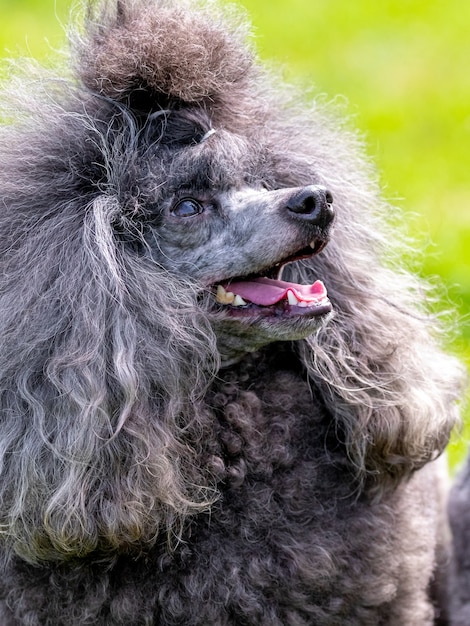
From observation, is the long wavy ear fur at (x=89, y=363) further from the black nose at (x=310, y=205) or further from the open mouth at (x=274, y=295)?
the black nose at (x=310, y=205)

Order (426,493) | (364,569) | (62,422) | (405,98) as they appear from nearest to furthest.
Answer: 1. (62,422)
2. (364,569)
3. (426,493)
4. (405,98)

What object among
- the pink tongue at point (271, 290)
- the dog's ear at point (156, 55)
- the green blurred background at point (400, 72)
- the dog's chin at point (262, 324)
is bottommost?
the green blurred background at point (400, 72)

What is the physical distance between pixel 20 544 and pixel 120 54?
916 millimetres

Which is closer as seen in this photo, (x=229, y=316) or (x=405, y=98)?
(x=229, y=316)

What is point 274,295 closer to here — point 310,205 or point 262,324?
point 262,324

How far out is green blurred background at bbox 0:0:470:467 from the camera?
461 cm

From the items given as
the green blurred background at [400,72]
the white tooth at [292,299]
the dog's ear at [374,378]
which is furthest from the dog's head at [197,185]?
the green blurred background at [400,72]

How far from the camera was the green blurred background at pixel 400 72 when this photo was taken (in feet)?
15.1

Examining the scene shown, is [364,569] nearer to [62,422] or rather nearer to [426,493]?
[426,493]

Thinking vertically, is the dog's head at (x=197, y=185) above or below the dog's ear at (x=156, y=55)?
below

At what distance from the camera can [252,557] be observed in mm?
2186

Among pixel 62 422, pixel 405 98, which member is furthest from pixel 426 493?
pixel 405 98

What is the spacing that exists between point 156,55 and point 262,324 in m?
0.53

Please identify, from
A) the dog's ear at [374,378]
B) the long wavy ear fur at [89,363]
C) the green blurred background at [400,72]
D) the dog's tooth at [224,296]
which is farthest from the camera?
the green blurred background at [400,72]
